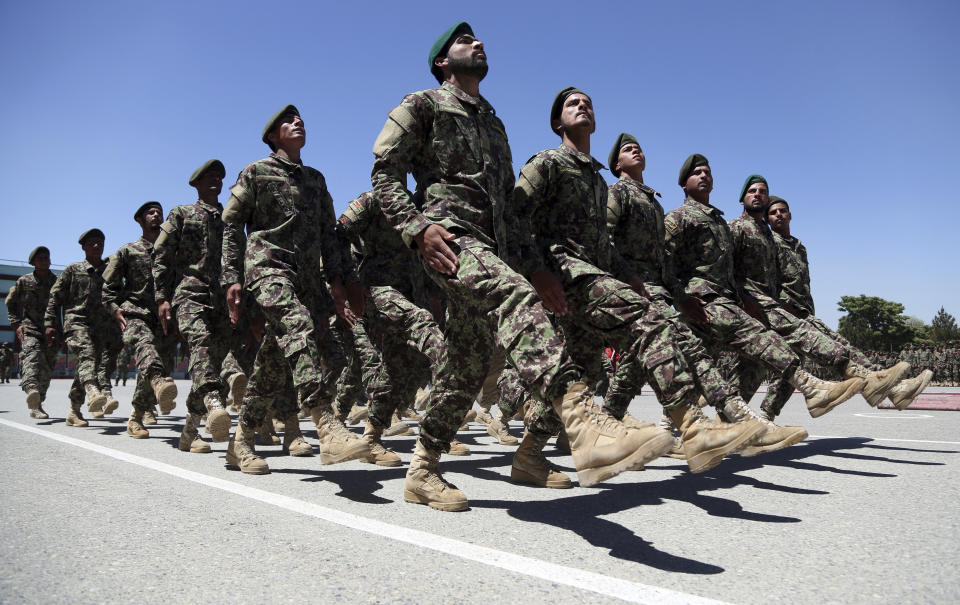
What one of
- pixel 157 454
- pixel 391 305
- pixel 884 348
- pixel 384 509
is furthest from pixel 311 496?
pixel 884 348

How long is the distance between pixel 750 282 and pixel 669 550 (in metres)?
4.38

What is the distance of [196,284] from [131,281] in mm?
1921

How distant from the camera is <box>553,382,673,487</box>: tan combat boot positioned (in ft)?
7.83

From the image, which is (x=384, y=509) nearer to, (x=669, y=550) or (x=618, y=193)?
(x=669, y=550)

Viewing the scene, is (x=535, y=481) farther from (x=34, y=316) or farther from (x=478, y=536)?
(x=34, y=316)

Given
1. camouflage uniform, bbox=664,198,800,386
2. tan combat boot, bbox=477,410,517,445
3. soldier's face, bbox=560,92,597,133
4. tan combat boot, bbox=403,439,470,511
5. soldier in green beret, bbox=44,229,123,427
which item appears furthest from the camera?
soldier in green beret, bbox=44,229,123,427

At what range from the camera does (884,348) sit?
232ft

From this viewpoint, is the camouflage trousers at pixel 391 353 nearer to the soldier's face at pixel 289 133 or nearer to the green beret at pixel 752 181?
the soldier's face at pixel 289 133

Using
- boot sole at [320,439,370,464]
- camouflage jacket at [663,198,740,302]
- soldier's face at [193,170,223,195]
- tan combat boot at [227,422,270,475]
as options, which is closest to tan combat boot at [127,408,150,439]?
soldier's face at [193,170,223,195]

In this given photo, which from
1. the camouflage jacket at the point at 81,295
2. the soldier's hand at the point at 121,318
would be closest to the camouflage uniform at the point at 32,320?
the camouflage jacket at the point at 81,295

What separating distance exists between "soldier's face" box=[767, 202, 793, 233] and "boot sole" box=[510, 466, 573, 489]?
15.0 ft

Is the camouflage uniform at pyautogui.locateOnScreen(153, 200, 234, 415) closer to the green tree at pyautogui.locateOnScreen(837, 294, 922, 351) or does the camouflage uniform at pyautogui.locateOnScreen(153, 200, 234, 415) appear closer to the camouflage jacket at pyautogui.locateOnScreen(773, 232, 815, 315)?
the camouflage jacket at pyautogui.locateOnScreen(773, 232, 815, 315)

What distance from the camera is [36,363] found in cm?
941

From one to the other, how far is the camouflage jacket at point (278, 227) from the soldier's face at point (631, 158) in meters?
2.68
